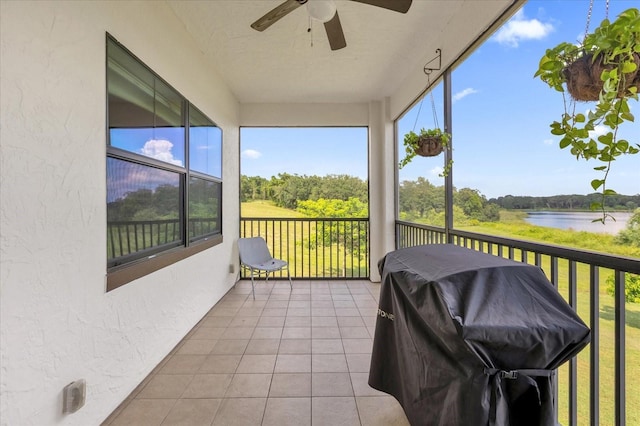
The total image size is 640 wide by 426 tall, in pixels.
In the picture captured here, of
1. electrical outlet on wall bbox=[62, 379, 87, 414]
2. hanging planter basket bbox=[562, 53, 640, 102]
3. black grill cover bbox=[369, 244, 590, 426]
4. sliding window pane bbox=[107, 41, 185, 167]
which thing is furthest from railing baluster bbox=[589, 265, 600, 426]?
sliding window pane bbox=[107, 41, 185, 167]

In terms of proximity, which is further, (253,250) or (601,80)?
(253,250)

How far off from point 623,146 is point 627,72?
20cm

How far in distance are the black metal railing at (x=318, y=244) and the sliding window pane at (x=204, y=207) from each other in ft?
3.33

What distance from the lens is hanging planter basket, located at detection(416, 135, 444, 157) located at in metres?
2.42

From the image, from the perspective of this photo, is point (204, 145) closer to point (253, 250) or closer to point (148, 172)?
point (148, 172)

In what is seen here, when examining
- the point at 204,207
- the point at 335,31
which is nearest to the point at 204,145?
the point at 204,207

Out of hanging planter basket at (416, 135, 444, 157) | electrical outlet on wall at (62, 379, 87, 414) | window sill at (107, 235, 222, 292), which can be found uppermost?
hanging planter basket at (416, 135, 444, 157)

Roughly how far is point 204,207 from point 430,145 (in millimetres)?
2348

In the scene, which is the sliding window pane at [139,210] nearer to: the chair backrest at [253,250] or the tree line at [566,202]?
the chair backrest at [253,250]

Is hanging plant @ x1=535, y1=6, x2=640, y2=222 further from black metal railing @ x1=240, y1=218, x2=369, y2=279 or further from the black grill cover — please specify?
black metal railing @ x1=240, y1=218, x2=369, y2=279

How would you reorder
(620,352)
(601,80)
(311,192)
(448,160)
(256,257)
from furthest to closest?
(311,192) → (256,257) → (448,160) → (620,352) → (601,80)

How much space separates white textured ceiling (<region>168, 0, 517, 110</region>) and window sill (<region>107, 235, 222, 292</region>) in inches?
76.5

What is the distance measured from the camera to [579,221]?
1431 mm

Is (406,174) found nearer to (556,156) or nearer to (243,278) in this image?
(556,156)
